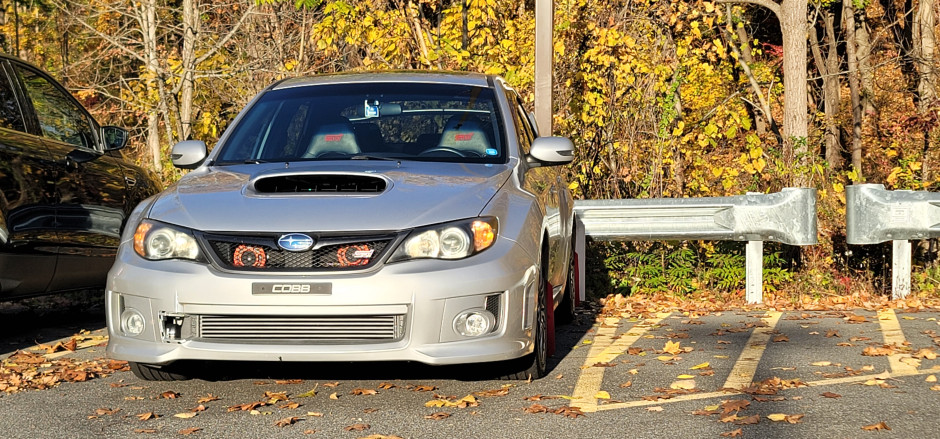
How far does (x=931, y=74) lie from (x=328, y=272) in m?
19.3

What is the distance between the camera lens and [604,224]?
11039 millimetres

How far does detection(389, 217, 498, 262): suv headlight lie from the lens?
579 centimetres

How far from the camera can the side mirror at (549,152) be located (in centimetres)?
Result: 715

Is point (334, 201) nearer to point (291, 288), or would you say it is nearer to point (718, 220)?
point (291, 288)

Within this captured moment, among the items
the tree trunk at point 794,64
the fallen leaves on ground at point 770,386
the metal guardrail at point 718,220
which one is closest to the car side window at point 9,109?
the metal guardrail at point 718,220

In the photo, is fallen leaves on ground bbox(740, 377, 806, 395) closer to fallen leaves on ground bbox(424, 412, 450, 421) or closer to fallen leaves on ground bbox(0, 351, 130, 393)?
fallen leaves on ground bbox(424, 412, 450, 421)

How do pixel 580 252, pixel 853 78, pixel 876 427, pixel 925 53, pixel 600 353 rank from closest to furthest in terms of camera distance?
pixel 876 427 → pixel 600 353 → pixel 580 252 → pixel 925 53 → pixel 853 78

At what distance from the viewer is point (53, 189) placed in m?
8.33

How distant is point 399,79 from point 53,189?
7.96ft

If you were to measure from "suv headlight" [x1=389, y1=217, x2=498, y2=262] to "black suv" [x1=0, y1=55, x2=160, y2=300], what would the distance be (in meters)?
3.18

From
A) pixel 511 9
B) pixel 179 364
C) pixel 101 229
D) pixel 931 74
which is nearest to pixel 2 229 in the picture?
pixel 101 229

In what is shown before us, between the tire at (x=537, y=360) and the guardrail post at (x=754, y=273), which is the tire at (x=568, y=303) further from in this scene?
the tire at (x=537, y=360)

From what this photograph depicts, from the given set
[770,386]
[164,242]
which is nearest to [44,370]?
[164,242]

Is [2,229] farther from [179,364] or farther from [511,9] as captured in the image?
[511,9]
